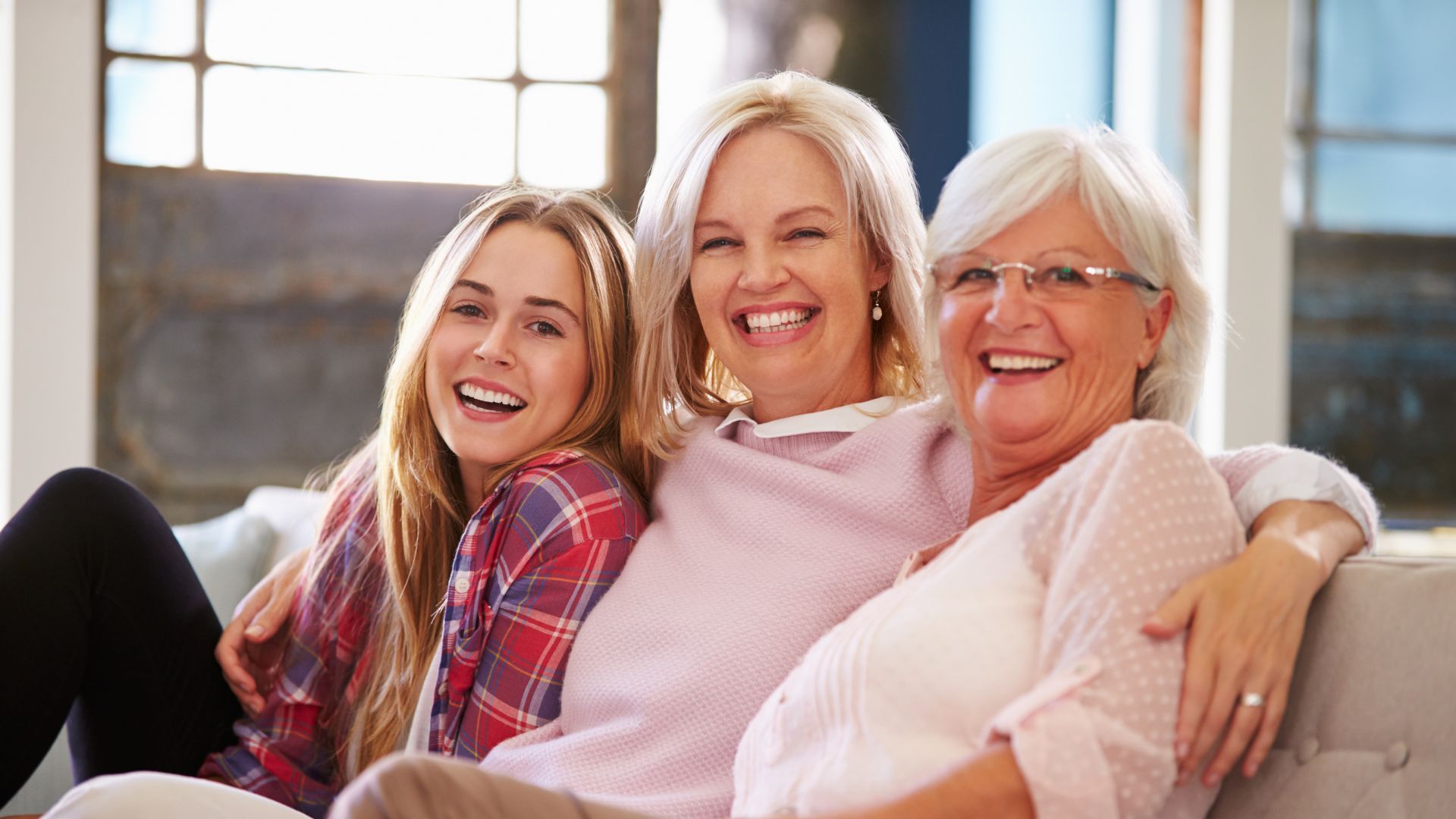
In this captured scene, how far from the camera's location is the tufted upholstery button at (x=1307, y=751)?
1.08 metres

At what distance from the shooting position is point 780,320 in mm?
1578

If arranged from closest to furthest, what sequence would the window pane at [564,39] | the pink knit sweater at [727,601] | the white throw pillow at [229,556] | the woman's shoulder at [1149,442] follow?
the woman's shoulder at [1149,442] < the pink knit sweater at [727,601] < the white throw pillow at [229,556] < the window pane at [564,39]

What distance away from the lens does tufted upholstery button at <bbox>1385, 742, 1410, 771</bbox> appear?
1.03 metres

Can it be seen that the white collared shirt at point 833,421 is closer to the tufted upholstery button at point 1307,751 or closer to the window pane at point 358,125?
the tufted upholstery button at point 1307,751

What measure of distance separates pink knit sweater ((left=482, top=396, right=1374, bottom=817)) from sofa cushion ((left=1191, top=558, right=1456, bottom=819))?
44cm

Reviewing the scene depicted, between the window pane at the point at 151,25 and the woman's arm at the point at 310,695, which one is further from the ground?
the window pane at the point at 151,25

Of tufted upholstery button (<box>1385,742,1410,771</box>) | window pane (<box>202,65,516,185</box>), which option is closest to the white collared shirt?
tufted upholstery button (<box>1385,742,1410,771</box>)

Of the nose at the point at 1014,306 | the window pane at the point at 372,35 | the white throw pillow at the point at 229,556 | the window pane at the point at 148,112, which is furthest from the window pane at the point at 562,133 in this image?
the nose at the point at 1014,306

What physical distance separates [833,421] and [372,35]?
2770mm

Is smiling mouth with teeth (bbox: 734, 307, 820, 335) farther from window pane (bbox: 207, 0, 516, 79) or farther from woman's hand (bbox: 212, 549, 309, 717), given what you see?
window pane (bbox: 207, 0, 516, 79)

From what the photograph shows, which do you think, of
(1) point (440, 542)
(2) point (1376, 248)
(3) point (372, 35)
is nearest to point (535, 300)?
(1) point (440, 542)

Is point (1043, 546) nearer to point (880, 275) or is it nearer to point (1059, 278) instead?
point (1059, 278)

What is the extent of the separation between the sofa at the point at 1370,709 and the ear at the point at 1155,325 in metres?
0.27

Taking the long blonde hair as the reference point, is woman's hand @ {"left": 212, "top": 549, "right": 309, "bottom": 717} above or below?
below
